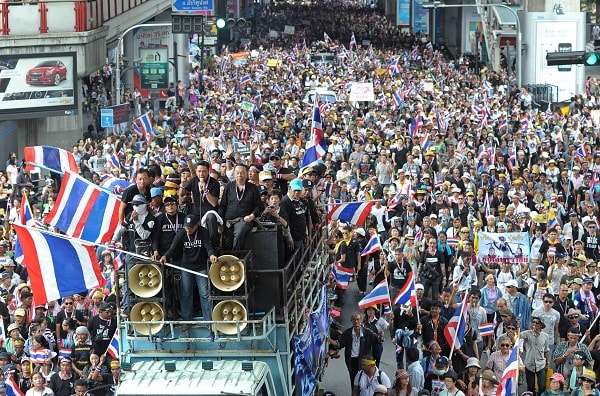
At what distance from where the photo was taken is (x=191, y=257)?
13.4m

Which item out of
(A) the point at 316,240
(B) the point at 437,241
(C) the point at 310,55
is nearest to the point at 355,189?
(B) the point at 437,241

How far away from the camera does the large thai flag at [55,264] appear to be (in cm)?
1430

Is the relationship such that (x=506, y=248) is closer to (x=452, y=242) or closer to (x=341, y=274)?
(x=452, y=242)

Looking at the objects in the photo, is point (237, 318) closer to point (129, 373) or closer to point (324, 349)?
point (129, 373)

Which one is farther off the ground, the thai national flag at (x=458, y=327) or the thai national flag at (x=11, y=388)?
the thai national flag at (x=458, y=327)

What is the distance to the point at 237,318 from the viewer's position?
1268cm

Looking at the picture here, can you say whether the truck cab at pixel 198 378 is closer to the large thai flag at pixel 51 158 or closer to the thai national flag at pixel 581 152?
the large thai flag at pixel 51 158

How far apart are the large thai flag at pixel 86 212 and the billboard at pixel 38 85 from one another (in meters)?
21.2

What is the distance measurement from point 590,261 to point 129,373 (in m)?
9.23

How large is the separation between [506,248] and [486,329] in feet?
10.1

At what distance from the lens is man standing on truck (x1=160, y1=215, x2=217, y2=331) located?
43.7 feet

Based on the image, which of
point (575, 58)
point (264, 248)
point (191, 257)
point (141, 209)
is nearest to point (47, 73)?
point (575, 58)

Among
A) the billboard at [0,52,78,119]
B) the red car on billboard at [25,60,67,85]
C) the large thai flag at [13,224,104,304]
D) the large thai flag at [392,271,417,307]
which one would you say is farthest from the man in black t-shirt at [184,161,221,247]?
the red car on billboard at [25,60,67,85]

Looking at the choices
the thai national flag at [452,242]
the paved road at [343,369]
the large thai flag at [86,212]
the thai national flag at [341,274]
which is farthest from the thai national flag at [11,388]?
the thai national flag at [452,242]
